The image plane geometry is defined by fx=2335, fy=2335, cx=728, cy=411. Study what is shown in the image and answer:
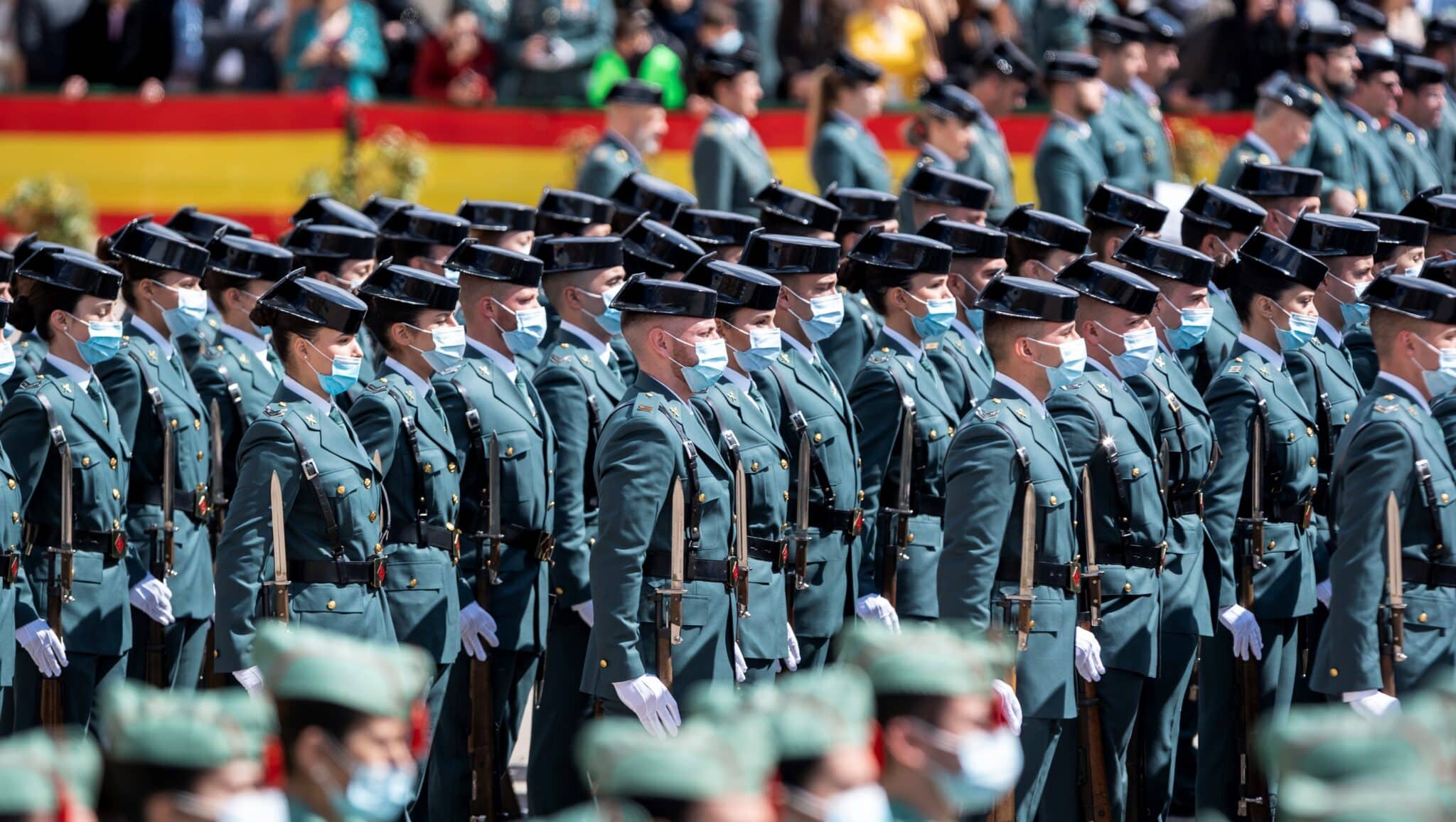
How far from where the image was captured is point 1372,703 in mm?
6508

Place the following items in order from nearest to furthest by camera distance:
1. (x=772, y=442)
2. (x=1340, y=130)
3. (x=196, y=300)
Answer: (x=772, y=442)
(x=196, y=300)
(x=1340, y=130)

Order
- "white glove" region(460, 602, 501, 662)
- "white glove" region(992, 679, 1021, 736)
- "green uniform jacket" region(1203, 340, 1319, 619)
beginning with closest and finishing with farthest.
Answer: "white glove" region(992, 679, 1021, 736), "white glove" region(460, 602, 501, 662), "green uniform jacket" region(1203, 340, 1319, 619)

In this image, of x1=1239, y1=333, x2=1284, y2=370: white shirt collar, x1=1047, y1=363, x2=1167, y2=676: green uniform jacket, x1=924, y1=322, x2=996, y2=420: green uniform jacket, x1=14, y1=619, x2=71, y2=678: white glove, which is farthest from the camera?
x1=924, y1=322, x2=996, y2=420: green uniform jacket

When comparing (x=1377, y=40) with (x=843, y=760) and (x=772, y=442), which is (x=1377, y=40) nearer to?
(x=772, y=442)

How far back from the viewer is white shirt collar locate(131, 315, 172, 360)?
818 centimetres

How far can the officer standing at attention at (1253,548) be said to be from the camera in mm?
7473

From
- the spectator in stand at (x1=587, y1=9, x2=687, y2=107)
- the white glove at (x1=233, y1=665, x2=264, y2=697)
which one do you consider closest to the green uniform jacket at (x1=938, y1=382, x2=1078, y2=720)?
the white glove at (x1=233, y1=665, x2=264, y2=697)

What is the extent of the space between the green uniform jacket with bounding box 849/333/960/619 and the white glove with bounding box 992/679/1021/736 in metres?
1.24

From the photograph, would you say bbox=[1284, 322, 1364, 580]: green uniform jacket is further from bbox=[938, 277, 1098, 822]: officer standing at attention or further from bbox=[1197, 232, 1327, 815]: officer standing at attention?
bbox=[938, 277, 1098, 822]: officer standing at attention

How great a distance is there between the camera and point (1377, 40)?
1270 cm

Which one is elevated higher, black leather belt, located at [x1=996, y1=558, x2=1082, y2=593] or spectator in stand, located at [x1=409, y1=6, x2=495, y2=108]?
spectator in stand, located at [x1=409, y1=6, x2=495, y2=108]

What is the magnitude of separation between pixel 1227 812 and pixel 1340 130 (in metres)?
5.32

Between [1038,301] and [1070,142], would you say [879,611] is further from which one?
[1070,142]

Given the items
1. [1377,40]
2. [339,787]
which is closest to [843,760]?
[339,787]
